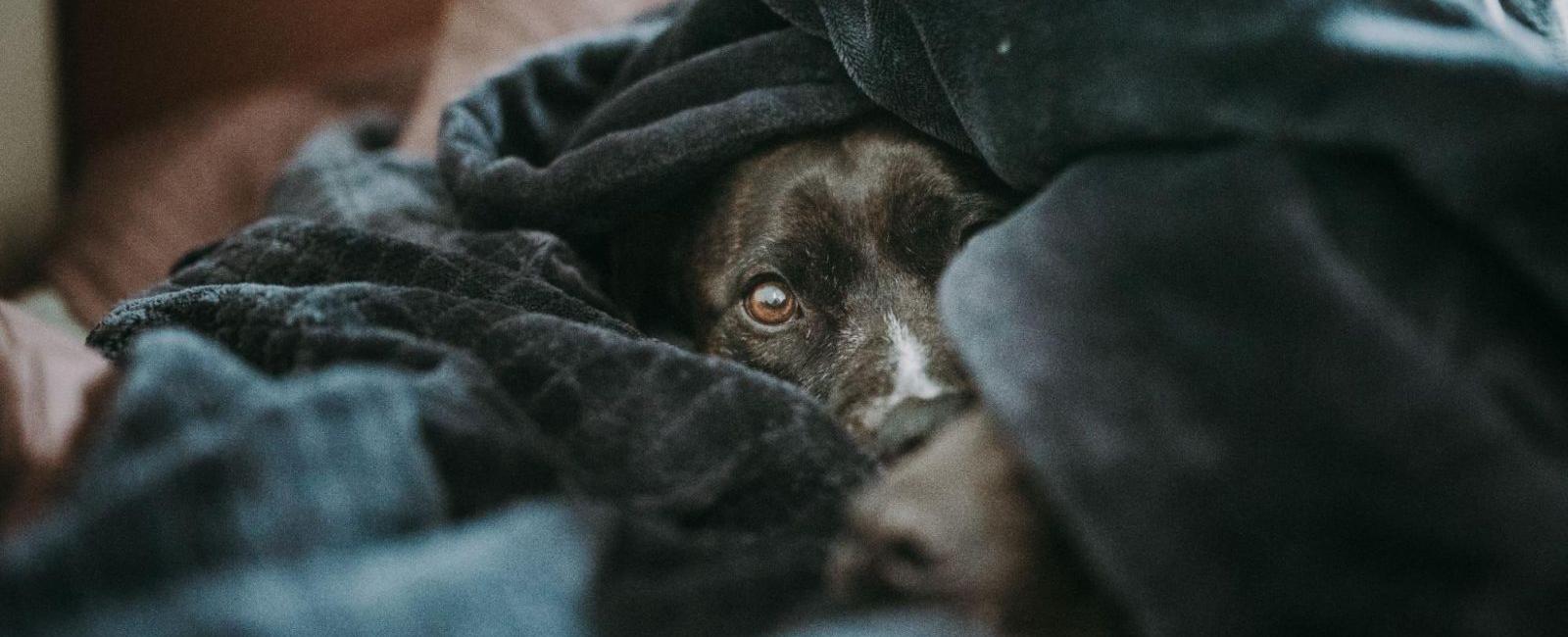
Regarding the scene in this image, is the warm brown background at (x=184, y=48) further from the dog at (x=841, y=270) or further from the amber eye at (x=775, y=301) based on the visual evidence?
the amber eye at (x=775, y=301)

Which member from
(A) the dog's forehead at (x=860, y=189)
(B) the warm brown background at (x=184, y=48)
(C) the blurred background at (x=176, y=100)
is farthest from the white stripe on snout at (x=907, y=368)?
(B) the warm brown background at (x=184, y=48)

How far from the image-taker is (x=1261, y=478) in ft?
2.48

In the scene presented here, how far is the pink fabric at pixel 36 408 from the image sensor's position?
30.4 inches

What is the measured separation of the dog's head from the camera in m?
1.56

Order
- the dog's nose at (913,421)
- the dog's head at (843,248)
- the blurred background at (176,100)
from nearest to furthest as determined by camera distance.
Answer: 1. the dog's nose at (913,421)
2. the dog's head at (843,248)
3. the blurred background at (176,100)

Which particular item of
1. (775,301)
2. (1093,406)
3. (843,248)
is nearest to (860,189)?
(843,248)

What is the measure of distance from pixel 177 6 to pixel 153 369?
7.04 ft

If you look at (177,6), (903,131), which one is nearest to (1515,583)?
(903,131)

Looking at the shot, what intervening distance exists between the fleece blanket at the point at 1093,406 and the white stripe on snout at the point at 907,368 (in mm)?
368

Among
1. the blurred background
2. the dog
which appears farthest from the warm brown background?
the dog

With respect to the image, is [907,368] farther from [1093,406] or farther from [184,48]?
[184,48]

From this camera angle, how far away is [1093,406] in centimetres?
79

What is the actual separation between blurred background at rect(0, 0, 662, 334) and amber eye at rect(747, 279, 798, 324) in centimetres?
84

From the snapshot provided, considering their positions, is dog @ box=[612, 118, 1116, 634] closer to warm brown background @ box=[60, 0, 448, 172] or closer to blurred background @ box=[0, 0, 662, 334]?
blurred background @ box=[0, 0, 662, 334]
